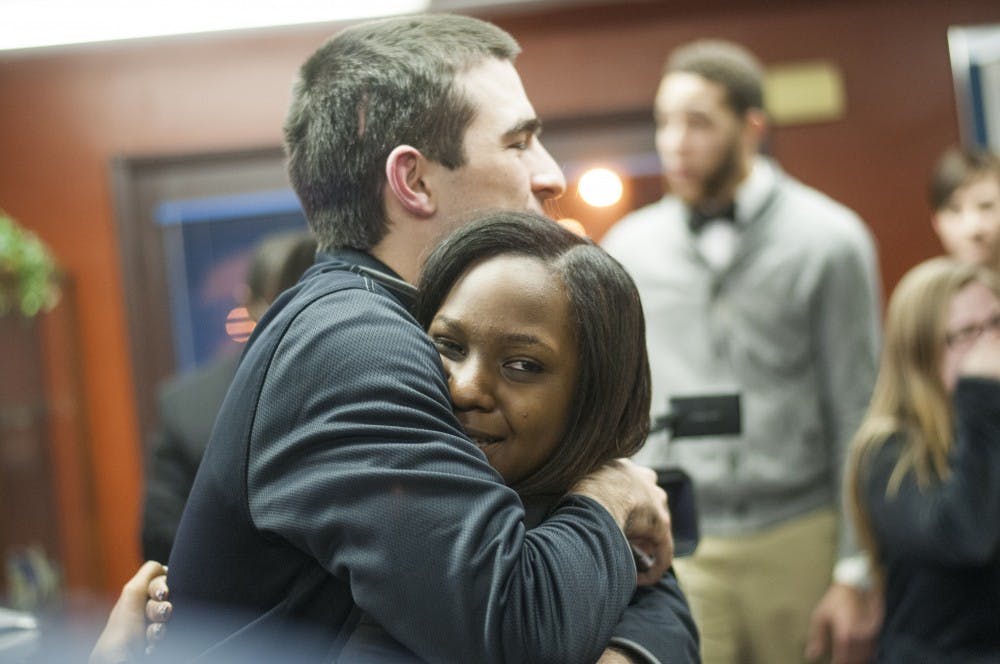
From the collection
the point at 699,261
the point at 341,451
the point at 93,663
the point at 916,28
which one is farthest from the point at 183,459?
the point at 916,28

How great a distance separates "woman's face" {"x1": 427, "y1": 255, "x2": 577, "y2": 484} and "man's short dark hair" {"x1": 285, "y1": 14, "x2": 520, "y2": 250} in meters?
0.22

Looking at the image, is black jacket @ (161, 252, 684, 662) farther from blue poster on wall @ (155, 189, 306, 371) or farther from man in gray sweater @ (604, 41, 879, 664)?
blue poster on wall @ (155, 189, 306, 371)

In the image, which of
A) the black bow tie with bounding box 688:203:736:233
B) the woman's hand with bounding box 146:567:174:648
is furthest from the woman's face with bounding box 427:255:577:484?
the black bow tie with bounding box 688:203:736:233

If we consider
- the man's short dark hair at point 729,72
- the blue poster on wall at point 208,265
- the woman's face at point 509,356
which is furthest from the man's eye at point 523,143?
the blue poster on wall at point 208,265

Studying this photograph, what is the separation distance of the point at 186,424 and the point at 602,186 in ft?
9.15

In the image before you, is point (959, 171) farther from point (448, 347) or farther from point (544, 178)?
point (448, 347)

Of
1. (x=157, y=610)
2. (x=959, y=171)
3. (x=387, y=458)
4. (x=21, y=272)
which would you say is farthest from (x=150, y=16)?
(x=387, y=458)

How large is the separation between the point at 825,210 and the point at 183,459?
1.65 metres

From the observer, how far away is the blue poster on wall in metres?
5.07

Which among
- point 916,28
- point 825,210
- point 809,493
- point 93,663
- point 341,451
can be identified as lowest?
point 809,493

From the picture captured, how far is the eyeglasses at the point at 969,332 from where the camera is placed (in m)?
2.63

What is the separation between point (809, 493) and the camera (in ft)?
9.53

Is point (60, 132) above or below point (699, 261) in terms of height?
above

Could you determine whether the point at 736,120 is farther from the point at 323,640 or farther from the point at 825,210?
the point at 323,640
